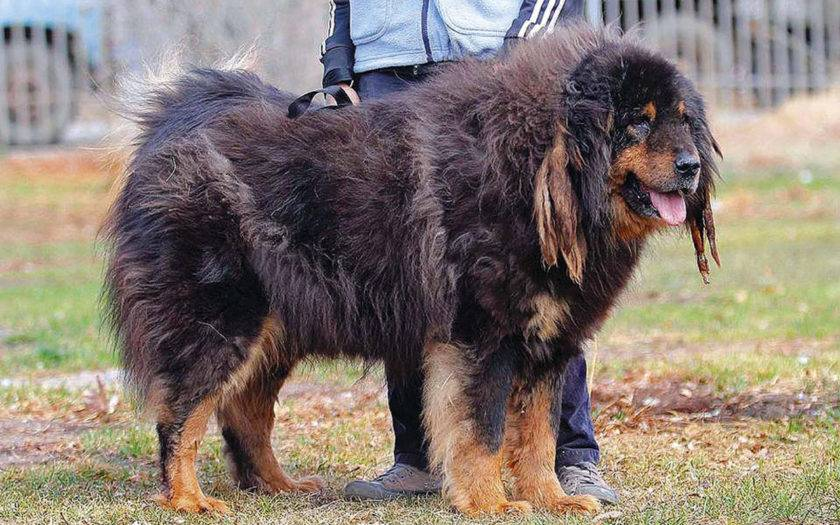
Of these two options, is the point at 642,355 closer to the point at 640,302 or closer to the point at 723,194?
the point at 640,302

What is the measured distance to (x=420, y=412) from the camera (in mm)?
5609

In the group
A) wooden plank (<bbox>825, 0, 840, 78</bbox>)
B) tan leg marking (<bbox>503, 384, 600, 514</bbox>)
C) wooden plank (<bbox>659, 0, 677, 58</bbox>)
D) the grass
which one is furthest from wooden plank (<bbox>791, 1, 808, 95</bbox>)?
tan leg marking (<bbox>503, 384, 600, 514</bbox>)

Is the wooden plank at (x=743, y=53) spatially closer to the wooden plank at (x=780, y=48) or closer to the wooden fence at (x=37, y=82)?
the wooden plank at (x=780, y=48)

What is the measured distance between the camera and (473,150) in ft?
16.0

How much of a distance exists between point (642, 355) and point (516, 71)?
429 cm

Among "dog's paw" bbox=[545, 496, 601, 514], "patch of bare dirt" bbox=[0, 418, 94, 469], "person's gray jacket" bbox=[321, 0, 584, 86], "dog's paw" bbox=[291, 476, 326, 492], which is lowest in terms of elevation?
"patch of bare dirt" bbox=[0, 418, 94, 469]

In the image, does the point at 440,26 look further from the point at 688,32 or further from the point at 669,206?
the point at 688,32

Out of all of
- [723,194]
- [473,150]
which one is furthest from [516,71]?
[723,194]

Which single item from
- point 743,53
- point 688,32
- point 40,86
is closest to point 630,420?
point 40,86

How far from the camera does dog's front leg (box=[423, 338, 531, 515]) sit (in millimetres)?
4887

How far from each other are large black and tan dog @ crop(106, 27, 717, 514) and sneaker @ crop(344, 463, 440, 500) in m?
0.46

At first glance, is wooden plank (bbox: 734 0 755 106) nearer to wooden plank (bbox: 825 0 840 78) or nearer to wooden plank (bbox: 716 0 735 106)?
wooden plank (bbox: 716 0 735 106)

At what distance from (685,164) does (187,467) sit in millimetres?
2466

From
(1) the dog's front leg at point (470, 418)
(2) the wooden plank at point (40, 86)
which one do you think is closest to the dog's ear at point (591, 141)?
(1) the dog's front leg at point (470, 418)
